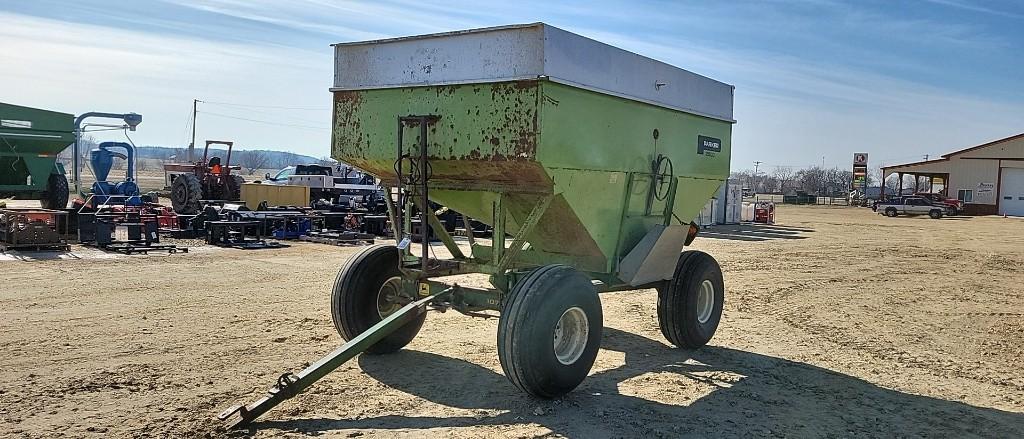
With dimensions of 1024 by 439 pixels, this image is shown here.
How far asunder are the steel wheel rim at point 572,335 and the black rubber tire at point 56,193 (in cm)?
1486

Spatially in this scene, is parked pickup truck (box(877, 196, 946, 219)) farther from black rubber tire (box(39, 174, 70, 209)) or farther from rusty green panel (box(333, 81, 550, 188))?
rusty green panel (box(333, 81, 550, 188))

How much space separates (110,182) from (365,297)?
18.0 metres

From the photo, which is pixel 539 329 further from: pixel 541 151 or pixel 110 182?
pixel 110 182

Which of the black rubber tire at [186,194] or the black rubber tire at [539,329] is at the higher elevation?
the black rubber tire at [186,194]

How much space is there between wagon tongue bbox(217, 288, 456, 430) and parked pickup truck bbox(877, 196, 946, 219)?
41264 millimetres

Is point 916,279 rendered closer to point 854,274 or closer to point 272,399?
point 854,274

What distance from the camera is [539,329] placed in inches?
206

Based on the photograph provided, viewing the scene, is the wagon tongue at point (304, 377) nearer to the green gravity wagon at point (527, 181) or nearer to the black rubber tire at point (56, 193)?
the green gravity wagon at point (527, 181)

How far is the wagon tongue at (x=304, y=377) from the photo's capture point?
484 cm

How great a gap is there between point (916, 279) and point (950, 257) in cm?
544

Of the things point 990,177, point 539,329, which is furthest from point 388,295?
point 990,177

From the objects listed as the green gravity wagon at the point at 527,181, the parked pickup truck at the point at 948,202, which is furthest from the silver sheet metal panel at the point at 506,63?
the parked pickup truck at the point at 948,202

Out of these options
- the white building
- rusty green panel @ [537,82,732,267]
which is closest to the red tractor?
rusty green panel @ [537,82,732,267]

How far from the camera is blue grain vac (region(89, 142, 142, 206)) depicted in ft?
57.5
